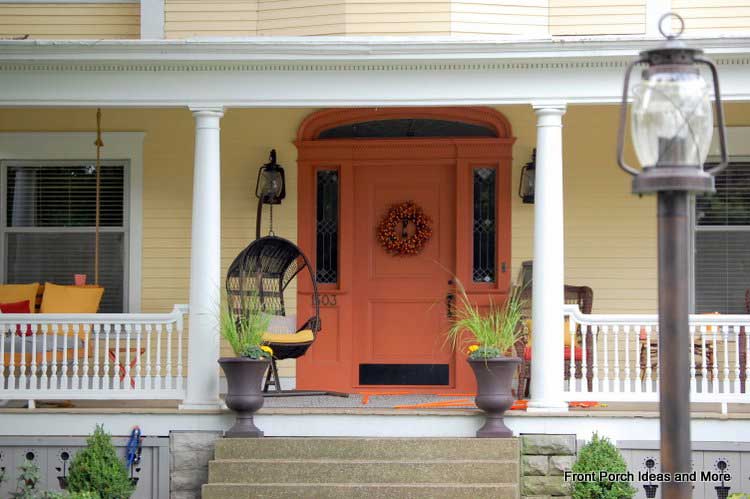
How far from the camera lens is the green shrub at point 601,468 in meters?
8.23

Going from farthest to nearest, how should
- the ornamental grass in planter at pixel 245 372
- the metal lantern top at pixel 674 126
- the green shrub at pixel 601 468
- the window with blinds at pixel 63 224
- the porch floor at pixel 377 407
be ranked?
the window with blinds at pixel 63 224, the porch floor at pixel 377 407, the ornamental grass in planter at pixel 245 372, the green shrub at pixel 601 468, the metal lantern top at pixel 674 126

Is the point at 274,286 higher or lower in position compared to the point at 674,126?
lower

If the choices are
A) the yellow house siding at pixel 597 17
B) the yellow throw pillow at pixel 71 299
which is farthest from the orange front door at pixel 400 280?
the yellow throw pillow at pixel 71 299

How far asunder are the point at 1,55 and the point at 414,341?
4374 mm

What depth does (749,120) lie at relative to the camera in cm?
1045

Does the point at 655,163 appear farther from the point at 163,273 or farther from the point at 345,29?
the point at 163,273

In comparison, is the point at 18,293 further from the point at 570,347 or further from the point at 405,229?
the point at 570,347

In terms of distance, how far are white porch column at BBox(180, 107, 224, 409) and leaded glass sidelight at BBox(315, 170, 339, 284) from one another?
1.89 m

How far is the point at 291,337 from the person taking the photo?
941 centimetres

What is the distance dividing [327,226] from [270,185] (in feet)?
2.25

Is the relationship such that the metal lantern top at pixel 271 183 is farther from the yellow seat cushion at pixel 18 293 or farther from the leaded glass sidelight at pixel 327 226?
the yellow seat cushion at pixel 18 293

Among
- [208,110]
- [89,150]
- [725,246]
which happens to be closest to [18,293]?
[89,150]

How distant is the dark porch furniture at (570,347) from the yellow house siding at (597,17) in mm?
2136

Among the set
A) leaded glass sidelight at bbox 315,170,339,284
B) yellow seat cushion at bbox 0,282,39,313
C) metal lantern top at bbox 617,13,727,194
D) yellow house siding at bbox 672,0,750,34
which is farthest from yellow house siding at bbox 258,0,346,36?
metal lantern top at bbox 617,13,727,194
